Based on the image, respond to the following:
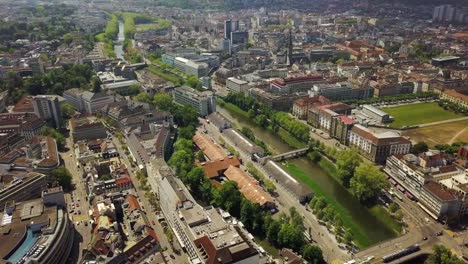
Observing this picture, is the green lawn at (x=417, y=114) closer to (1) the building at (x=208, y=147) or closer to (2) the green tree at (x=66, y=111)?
(1) the building at (x=208, y=147)

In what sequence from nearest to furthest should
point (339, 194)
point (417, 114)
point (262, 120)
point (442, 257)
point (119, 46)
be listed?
point (442, 257) < point (339, 194) < point (262, 120) < point (417, 114) < point (119, 46)

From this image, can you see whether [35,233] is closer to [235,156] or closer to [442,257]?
[235,156]

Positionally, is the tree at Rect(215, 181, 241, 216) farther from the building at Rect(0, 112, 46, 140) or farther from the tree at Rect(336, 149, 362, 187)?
the building at Rect(0, 112, 46, 140)

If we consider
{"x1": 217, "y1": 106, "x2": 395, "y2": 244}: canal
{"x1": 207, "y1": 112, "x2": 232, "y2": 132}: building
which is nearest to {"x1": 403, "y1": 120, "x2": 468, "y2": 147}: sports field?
{"x1": 217, "y1": 106, "x2": 395, "y2": 244}: canal

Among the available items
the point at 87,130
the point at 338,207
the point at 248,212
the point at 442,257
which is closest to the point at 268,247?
the point at 248,212

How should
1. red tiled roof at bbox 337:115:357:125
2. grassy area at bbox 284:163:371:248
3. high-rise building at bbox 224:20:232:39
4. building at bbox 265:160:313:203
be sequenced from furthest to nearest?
high-rise building at bbox 224:20:232:39
red tiled roof at bbox 337:115:357:125
building at bbox 265:160:313:203
grassy area at bbox 284:163:371:248

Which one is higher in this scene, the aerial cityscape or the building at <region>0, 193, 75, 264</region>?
the building at <region>0, 193, 75, 264</region>

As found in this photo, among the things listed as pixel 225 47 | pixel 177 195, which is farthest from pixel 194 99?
pixel 225 47
